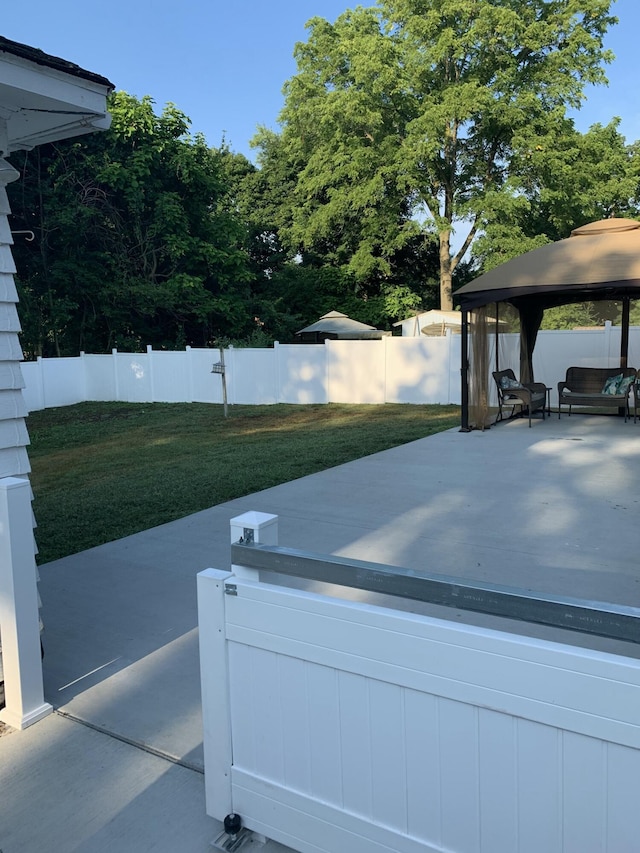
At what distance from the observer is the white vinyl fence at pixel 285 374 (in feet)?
51.3

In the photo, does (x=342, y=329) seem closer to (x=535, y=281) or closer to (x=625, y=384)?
(x=625, y=384)

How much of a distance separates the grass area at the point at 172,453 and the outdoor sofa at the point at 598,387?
7.19 ft

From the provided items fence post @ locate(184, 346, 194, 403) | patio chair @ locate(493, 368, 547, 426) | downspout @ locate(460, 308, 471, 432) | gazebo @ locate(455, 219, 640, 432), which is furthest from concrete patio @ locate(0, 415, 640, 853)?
fence post @ locate(184, 346, 194, 403)

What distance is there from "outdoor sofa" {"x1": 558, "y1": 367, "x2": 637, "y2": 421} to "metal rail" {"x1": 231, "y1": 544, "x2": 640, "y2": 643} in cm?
1077

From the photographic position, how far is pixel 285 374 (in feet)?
56.3

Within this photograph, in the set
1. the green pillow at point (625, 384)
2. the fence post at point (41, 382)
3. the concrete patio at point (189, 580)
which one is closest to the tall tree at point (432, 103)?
the green pillow at point (625, 384)

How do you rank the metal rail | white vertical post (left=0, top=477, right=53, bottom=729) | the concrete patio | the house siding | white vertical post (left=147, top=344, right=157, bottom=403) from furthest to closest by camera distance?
white vertical post (left=147, top=344, right=157, bottom=403)
the house siding
white vertical post (left=0, top=477, right=53, bottom=729)
the concrete patio
the metal rail

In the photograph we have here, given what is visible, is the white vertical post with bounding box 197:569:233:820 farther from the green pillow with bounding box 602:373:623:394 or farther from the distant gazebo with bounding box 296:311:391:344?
the distant gazebo with bounding box 296:311:391:344

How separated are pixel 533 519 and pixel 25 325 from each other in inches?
664

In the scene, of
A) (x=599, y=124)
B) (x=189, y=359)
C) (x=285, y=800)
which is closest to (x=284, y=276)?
(x=189, y=359)

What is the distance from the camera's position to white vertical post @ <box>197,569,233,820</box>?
6.30 ft

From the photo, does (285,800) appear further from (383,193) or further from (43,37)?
(383,193)

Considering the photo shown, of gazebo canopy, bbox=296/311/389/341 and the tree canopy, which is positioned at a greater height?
the tree canopy

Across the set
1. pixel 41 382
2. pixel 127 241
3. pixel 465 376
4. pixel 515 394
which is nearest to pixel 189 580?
pixel 465 376
